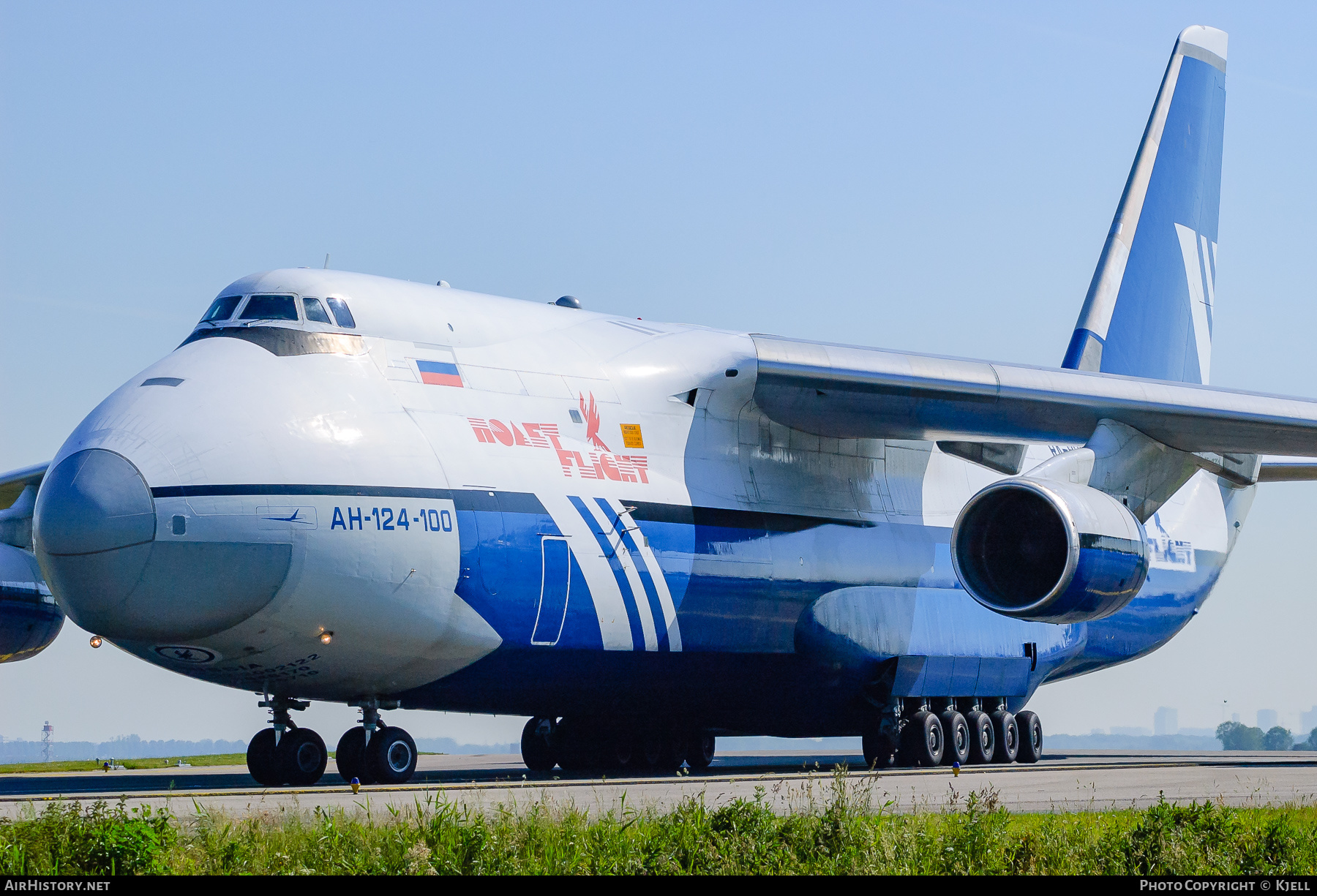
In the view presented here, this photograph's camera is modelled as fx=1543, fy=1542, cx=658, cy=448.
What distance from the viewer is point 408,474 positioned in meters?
12.5

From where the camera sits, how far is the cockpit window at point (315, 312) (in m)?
13.0

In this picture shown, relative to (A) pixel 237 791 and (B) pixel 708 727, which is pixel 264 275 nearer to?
(A) pixel 237 791

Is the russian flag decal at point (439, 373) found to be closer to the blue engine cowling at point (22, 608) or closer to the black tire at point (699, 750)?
the blue engine cowling at point (22, 608)

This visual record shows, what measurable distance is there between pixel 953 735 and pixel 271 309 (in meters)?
8.64

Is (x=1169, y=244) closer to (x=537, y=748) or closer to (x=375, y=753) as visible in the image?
(x=537, y=748)

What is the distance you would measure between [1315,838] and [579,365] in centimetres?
823

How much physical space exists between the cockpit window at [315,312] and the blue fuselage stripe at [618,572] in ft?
8.59

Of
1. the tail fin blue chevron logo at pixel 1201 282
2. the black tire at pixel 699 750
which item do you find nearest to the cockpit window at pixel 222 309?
the black tire at pixel 699 750

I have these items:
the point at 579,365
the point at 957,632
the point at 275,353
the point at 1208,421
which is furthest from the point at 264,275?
the point at 1208,421

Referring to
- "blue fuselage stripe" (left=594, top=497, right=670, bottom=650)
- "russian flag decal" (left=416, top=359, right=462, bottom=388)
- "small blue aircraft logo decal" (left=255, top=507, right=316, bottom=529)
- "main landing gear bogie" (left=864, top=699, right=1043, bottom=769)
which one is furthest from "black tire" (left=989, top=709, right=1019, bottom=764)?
"small blue aircraft logo decal" (left=255, top=507, right=316, bottom=529)

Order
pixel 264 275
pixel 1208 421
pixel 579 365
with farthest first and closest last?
pixel 1208 421 < pixel 579 365 < pixel 264 275

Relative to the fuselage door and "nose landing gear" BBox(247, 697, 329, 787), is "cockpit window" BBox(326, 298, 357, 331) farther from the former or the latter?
"nose landing gear" BBox(247, 697, 329, 787)

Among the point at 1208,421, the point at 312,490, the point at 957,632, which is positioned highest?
the point at 1208,421

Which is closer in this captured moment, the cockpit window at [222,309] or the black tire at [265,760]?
the black tire at [265,760]
